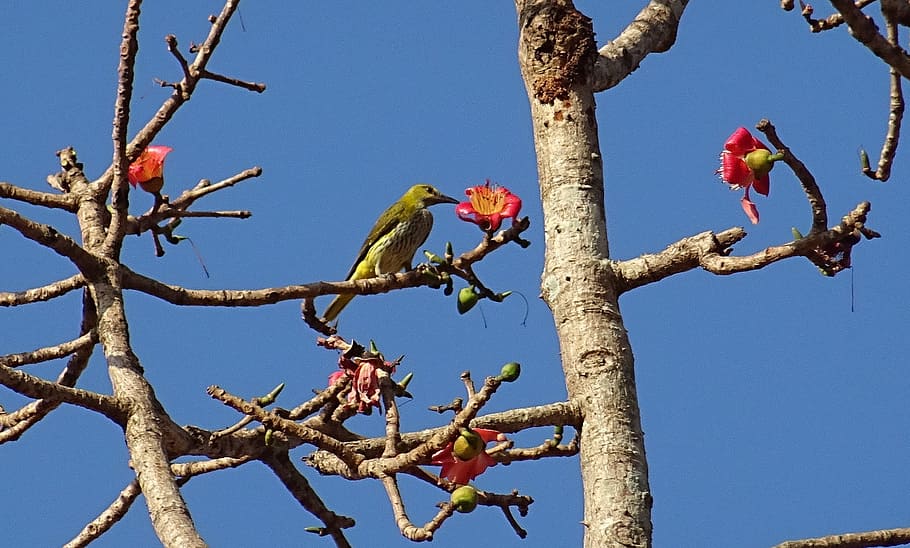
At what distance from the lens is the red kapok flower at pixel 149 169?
5301mm

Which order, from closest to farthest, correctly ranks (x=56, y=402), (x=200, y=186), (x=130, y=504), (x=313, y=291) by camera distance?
(x=56, y=402) < (x=130, y=504) < (x=313, y=291) < (x=200, y=186)

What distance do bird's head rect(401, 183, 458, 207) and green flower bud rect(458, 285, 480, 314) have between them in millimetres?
5338

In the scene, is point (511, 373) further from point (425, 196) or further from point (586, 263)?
point (425, 196)

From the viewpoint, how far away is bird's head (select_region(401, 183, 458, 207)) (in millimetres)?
10305

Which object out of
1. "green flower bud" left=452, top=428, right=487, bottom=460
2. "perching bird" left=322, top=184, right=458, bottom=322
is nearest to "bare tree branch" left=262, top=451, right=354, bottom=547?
"green flower bud" left=452, top=428, right=487, bottom=460

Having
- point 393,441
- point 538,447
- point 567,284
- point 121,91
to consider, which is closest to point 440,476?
point 393,441

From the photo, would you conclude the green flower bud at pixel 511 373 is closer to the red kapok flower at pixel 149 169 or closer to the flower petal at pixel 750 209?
the flower petal at pixel 750 209

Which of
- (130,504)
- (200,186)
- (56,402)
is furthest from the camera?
(200,186)

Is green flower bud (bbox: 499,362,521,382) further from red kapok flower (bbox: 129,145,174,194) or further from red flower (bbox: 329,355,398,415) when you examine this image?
red kapok flower (bbox: 129,145,174,194)

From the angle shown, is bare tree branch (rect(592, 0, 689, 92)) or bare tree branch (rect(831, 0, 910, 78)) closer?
bare tree branch (rect(831, 0, 910, 78))

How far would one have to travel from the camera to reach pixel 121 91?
14.2 feet

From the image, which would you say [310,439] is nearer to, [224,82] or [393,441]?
[393,441]

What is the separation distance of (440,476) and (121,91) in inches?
66.7

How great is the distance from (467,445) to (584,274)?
86cm
